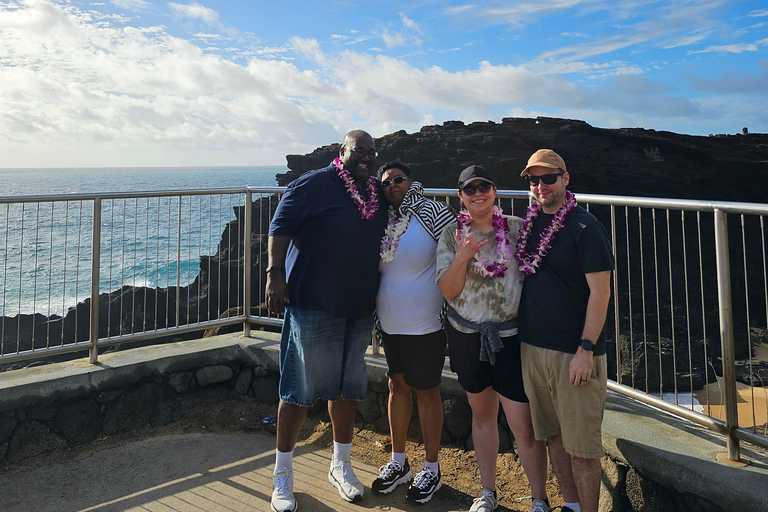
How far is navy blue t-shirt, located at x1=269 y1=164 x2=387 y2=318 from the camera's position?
3049 mm

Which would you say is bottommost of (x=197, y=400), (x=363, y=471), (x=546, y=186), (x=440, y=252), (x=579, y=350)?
(x=363, y=471)

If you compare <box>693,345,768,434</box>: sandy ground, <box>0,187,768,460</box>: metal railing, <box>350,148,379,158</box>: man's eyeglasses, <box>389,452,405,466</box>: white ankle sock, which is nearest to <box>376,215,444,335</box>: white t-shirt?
<box>350,148,379,158</box>: man's eyeglasses

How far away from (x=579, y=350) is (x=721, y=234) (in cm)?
102

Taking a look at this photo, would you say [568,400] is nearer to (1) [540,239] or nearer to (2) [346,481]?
(1) [540,239]

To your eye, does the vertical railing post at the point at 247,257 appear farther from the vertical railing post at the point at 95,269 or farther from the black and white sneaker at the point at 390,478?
the black and white sneaker at the point at 390,478

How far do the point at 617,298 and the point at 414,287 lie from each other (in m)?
1.20

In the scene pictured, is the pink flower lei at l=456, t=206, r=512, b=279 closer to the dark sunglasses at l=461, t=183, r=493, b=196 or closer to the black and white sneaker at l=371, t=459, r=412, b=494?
the dark sunglasses at l=461, t=183, r=493, b=196

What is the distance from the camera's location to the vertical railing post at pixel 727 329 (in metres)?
2.70

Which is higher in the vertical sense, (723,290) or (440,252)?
(440,252)

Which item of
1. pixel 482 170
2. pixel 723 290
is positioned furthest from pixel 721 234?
pixel 482 170

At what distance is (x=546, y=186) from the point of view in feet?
8.50

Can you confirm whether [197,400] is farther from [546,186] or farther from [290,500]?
[546,186]

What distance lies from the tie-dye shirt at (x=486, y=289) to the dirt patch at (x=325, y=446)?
4.11 ft

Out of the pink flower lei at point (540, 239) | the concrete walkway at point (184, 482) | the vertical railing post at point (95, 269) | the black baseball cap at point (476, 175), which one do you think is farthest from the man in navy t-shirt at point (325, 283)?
the vertical railing post at point (95, 269)
